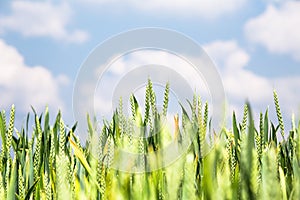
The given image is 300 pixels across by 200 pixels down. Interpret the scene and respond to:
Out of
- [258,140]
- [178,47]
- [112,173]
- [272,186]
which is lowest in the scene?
[272,186]

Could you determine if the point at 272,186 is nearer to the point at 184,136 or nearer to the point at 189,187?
the point at 189,187

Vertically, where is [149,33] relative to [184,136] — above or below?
above

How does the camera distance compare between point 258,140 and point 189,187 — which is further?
point 258,140

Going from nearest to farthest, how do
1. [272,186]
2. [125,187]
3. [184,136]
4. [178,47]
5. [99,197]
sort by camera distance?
1. [272,186]
2. [125,187]
3. [99,197]
4. [178,47]
5. [184,136]

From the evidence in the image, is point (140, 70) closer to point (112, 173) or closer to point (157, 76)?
point (157, 76)

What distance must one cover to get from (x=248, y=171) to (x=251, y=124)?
3cm

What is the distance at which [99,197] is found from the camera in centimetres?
87

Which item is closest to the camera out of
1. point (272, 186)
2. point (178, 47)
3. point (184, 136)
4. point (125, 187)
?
point (272, 186)

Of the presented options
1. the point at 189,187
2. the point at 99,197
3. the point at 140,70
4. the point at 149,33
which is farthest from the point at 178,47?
the point at 189,187

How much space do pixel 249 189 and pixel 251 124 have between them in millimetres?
47

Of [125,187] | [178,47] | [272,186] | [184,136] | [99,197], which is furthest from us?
[184,136]

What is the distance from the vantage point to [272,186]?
312 mm

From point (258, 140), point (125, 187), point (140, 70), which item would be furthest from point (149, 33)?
point (125, 187)

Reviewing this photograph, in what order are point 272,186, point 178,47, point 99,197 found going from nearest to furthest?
point 272,186, point 99,197, point 178,47
